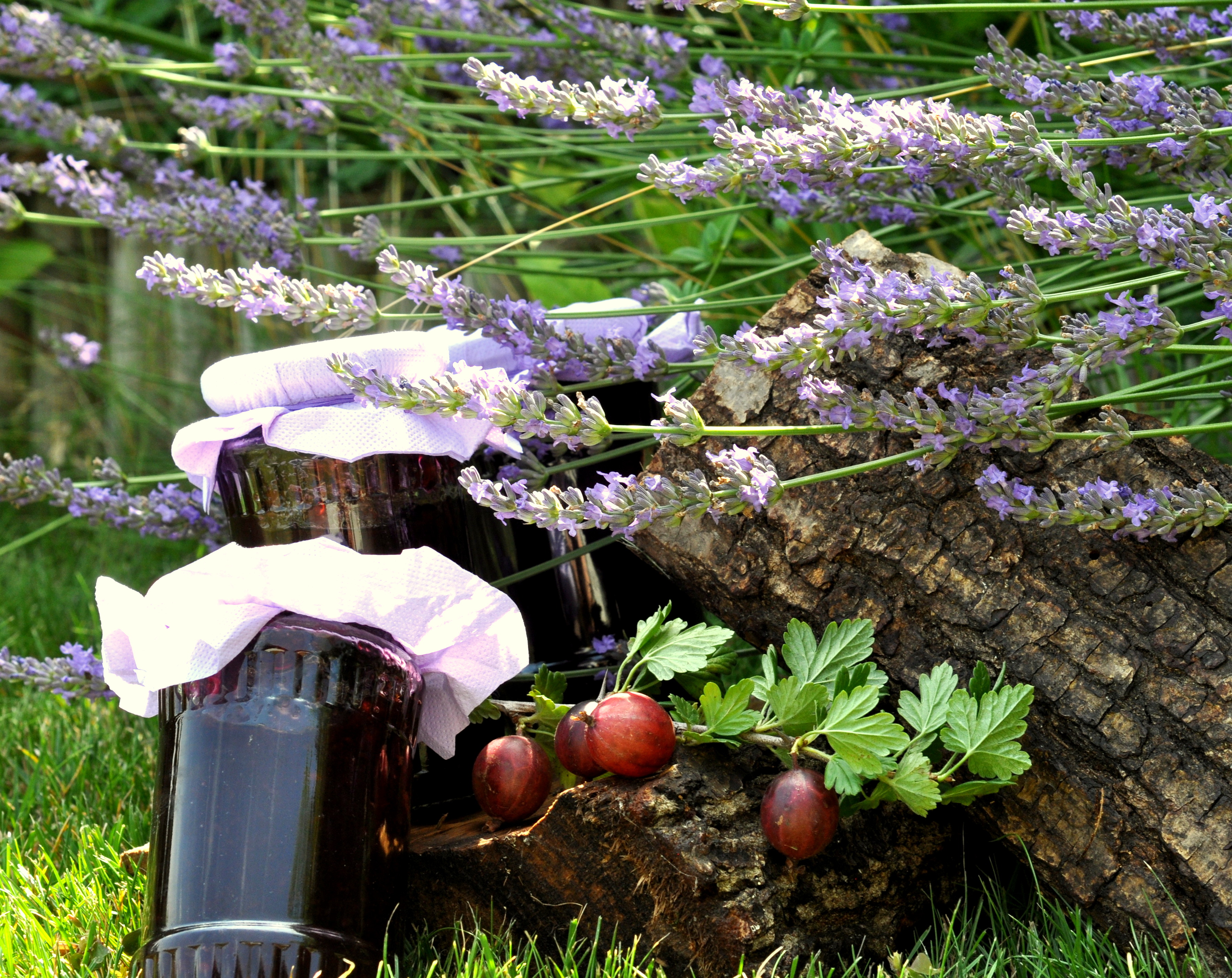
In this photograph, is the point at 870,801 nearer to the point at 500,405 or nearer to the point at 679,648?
the point at 679,648

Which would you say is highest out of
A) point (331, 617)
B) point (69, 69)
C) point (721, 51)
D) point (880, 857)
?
point (721, 51)

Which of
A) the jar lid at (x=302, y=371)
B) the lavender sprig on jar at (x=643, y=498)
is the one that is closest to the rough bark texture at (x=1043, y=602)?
the lavender sprig on jar at (x=643, y=498)

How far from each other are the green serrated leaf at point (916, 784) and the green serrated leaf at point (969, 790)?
0.01m

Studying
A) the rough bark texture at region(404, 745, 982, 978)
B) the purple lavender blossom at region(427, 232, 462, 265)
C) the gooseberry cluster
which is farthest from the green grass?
the purple lavender blossom at region(427, 232, 462, 265)

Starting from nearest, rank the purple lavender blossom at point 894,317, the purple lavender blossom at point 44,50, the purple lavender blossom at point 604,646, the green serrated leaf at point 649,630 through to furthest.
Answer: the purple lavender blossom at point 894,317, the green serrated leaf at point 649,630, the purple lavender blossom at point 604,646, the purple lavender blossom at point 44,50

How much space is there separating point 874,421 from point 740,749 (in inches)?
14.0

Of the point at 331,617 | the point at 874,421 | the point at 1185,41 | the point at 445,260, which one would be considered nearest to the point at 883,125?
the point at 874,421

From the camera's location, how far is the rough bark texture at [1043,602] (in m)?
0.96

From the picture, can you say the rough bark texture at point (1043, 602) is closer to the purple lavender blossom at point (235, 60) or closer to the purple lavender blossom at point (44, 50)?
the purple lavender blossom at point (235, 60)

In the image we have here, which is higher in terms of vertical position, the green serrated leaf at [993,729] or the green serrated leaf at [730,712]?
the green serrated leaf at [993,729]

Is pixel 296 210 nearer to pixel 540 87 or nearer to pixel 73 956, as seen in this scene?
pixel 540 87

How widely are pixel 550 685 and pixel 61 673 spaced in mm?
609

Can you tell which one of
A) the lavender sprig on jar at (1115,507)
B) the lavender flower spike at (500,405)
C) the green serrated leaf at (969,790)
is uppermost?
the lavender flower spike at (500,405)

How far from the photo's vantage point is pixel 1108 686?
0.98m
